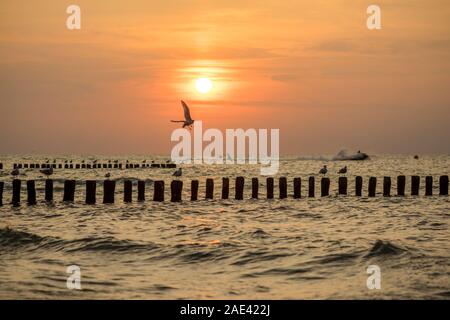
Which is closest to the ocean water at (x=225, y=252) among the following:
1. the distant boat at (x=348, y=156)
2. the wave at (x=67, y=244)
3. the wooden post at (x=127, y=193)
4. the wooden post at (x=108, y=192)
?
the wave at (x=67, y=244)

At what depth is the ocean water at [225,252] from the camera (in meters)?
11.3

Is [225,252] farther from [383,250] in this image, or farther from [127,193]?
[127,193]

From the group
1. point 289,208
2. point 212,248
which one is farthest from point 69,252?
point 289,208

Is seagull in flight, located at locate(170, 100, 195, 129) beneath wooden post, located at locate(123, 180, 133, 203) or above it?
above

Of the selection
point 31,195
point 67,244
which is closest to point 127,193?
point 31,195

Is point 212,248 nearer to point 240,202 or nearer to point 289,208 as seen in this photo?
point 289,208

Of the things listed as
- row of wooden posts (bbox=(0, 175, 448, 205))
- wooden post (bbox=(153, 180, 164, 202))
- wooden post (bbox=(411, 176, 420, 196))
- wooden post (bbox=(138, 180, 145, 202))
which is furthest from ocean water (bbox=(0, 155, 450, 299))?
wooden post (bbox=(411, 176, 420, 196))

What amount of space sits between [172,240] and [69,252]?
2.61 m

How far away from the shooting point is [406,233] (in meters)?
18.3

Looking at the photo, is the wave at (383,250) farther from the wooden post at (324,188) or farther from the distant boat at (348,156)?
the distant boat at (348,156)

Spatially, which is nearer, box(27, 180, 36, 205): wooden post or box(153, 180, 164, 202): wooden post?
box(27, 180, 36, 205): wooden post

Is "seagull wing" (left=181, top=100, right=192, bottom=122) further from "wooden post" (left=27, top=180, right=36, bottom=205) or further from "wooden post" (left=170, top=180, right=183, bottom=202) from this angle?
"wooden post" (left=27, top=180, right=36, bottom=205)

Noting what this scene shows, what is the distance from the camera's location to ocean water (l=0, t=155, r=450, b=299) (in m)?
11.3

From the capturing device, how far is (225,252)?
602 inches
